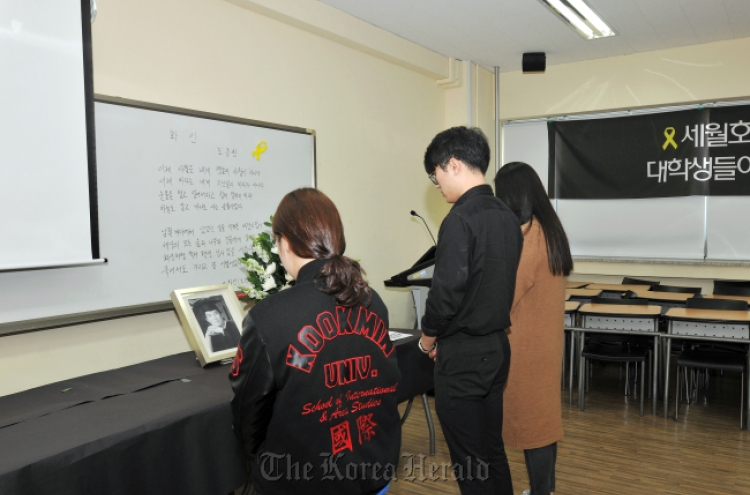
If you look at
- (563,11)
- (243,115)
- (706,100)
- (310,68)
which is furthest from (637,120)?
(243,115)

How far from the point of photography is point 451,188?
2068 mm

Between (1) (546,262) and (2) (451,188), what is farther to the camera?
(1) (546,262)

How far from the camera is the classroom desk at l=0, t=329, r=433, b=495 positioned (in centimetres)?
155

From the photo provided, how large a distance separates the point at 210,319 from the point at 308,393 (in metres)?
1.45

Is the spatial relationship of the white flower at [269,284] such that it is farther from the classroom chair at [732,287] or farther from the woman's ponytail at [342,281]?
the classroom chair at [732,287]

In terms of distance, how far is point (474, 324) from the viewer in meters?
1.92

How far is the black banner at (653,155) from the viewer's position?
17.1 feet

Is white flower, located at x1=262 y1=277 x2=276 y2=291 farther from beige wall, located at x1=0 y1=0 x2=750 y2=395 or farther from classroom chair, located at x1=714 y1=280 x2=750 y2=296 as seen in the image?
classroom chair, located at x1=714 y1=280 x2=750 y2=296

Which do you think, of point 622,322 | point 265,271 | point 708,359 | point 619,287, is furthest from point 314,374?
point 619,287

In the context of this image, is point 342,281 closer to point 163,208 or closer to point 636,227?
point 163,208

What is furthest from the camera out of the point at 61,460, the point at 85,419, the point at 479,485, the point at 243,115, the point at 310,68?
the point at 310,68

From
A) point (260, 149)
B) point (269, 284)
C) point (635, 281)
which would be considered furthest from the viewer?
point (635, 281)

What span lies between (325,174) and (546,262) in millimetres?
2112

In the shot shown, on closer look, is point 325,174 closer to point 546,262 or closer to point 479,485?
point 546,262
